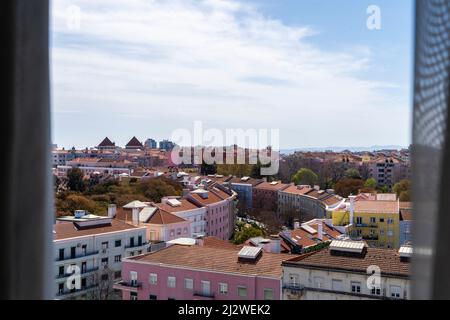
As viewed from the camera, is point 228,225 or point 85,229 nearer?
point 85,229

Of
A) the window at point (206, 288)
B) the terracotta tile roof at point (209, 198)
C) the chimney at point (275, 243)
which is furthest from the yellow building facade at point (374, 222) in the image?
the window at point (206, 288)

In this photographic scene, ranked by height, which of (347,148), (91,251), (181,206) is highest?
(347,148)

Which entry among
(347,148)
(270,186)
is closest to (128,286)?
(270,186)

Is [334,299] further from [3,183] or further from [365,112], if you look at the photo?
[3,183]

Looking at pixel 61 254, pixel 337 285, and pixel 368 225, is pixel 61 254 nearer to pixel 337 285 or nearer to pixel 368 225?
pixel 337 285

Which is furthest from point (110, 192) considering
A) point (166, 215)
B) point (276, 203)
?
point (276, 203)

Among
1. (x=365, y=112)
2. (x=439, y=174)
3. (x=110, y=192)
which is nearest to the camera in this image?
(x=439, y=174)

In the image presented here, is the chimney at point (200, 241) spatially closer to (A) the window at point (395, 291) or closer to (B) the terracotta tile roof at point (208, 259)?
(B) the terracotta tile roof at point (208, 259)
